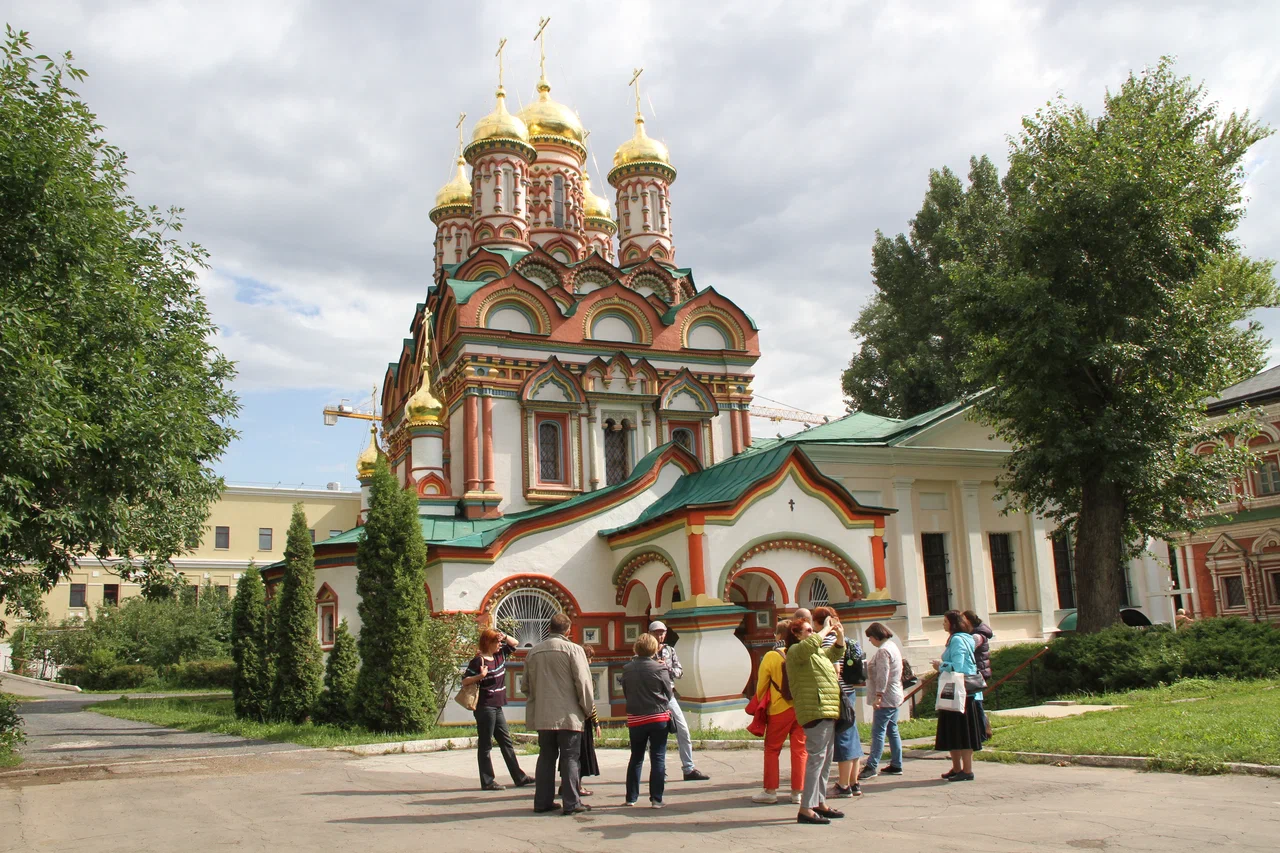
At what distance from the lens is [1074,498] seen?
1895cm

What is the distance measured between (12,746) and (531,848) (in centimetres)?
901

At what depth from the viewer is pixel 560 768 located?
7.66 m

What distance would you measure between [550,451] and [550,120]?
33.6 feet

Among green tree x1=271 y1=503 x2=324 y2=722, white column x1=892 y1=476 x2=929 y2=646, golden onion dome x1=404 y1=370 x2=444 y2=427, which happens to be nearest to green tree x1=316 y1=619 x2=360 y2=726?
green tree x1=271 y1=503 x2=324 y2=722

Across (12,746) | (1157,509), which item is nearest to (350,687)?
(12,746)

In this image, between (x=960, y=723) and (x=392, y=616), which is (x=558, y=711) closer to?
(x=960, y=723)

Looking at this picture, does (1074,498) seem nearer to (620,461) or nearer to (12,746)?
(620,461)

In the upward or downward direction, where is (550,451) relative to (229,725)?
upward

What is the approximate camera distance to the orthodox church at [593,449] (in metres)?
16.1

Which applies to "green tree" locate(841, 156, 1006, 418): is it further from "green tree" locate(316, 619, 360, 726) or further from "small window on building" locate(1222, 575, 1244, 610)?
"green tree" locate(316, 619, 360, 726)

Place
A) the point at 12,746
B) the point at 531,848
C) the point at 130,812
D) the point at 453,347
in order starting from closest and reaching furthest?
the point at 531,848, the point at 130,812, the point at 12,746, the point at 453,347

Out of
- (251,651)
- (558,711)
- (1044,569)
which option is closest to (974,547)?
(1044,569)

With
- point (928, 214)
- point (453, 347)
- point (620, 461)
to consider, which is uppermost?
point (928, 214)

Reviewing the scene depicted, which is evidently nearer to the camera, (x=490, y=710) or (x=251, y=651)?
(x=490, y=710)
